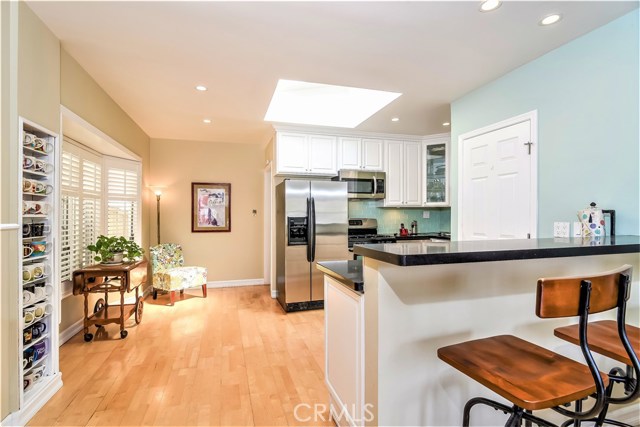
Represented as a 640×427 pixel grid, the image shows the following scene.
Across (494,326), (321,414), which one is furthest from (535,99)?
(321,414)

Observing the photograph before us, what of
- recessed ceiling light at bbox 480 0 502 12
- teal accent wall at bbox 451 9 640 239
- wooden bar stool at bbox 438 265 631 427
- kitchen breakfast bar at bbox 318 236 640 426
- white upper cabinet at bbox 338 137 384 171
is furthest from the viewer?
white upper cabinet at bbox 338 137 384 171

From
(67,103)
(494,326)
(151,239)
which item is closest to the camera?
(494,326)

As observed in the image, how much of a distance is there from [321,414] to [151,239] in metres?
4.17

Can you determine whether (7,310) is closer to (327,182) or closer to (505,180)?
(327,182)

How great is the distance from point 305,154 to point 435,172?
203 centimetres

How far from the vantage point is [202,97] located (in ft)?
10.4

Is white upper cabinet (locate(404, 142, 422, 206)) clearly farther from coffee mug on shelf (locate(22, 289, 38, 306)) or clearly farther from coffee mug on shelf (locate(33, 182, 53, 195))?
coffee mug on shelf (locate(22, 289, 38, 306))

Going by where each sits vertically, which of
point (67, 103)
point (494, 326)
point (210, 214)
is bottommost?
point (494, 326)

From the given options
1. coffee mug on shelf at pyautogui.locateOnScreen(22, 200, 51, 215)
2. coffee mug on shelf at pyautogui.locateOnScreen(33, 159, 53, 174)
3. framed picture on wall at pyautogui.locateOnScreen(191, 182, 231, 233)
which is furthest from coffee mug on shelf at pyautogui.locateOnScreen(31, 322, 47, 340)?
framed picture on wall at pyautogui.locateOnScreen(191, 182, 231, 233)

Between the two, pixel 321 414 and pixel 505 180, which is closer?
pixel 321 414

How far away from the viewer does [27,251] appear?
1906 millimetres

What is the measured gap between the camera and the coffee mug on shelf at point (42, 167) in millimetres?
2007

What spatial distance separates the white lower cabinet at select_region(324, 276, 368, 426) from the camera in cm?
154

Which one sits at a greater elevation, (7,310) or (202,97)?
(202,97)
